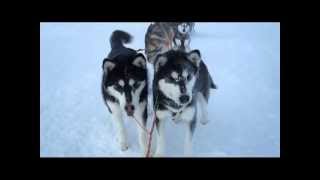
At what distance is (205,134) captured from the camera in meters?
3.13

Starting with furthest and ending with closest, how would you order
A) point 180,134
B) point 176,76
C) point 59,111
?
point 59,111
point 180,134
point 176,76

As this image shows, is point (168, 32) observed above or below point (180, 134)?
above

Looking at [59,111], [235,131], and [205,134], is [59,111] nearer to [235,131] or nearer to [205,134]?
[205,134]

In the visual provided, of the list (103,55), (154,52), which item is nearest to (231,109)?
(154,52)

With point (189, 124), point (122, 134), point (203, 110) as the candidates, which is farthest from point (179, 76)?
point (203, 110)

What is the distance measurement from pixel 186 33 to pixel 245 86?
79 centimetres

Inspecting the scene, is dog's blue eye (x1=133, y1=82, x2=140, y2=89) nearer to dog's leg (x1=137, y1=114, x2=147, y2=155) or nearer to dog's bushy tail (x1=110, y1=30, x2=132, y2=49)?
dog's leg (x1=137, y1=114, x2=147, y2=155)

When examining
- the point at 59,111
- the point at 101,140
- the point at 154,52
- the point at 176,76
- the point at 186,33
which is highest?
the point at 186,33

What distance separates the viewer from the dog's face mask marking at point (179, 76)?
8.21ft

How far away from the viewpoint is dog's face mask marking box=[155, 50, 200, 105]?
8.21ft

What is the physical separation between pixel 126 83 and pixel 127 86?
0.07 feet

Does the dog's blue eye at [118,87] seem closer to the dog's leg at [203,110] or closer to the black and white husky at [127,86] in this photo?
the black and white husky at [127,86]

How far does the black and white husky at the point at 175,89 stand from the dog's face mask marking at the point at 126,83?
112 millimetres

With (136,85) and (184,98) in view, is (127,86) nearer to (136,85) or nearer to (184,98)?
(136,85)
